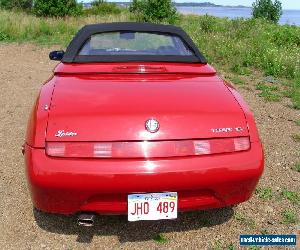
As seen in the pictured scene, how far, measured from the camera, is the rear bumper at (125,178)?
218cm

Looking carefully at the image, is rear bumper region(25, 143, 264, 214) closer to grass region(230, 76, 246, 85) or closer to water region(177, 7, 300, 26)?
grass region(230, 76, 246, 85)

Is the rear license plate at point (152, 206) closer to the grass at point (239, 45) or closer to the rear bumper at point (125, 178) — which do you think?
the rear bumper at point (125, 178)

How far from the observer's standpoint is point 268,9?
1085 inches

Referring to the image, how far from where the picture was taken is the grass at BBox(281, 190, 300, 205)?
3.19m

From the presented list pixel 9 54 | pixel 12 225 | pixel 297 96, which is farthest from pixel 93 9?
pixel 12 225

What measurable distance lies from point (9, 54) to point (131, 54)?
836cm

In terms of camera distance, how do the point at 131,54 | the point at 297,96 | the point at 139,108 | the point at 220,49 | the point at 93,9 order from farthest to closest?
the point at 93,9 < the point at 220,49 < the point at 297,96 < the point at 131,54 < the point at 139,108

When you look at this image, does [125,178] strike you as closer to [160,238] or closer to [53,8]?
[160,238]

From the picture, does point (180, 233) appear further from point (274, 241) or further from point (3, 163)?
point (3, 163)

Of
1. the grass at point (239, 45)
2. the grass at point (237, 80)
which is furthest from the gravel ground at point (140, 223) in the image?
the grass at point (237, 80)

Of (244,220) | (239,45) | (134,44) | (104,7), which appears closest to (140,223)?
(244,220)

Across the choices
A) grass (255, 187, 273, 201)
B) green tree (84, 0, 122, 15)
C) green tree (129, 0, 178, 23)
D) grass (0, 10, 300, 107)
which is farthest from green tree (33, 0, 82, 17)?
grass (255, 187, 273, 201)

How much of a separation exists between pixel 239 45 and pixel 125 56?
712cm

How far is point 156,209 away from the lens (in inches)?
91.8
